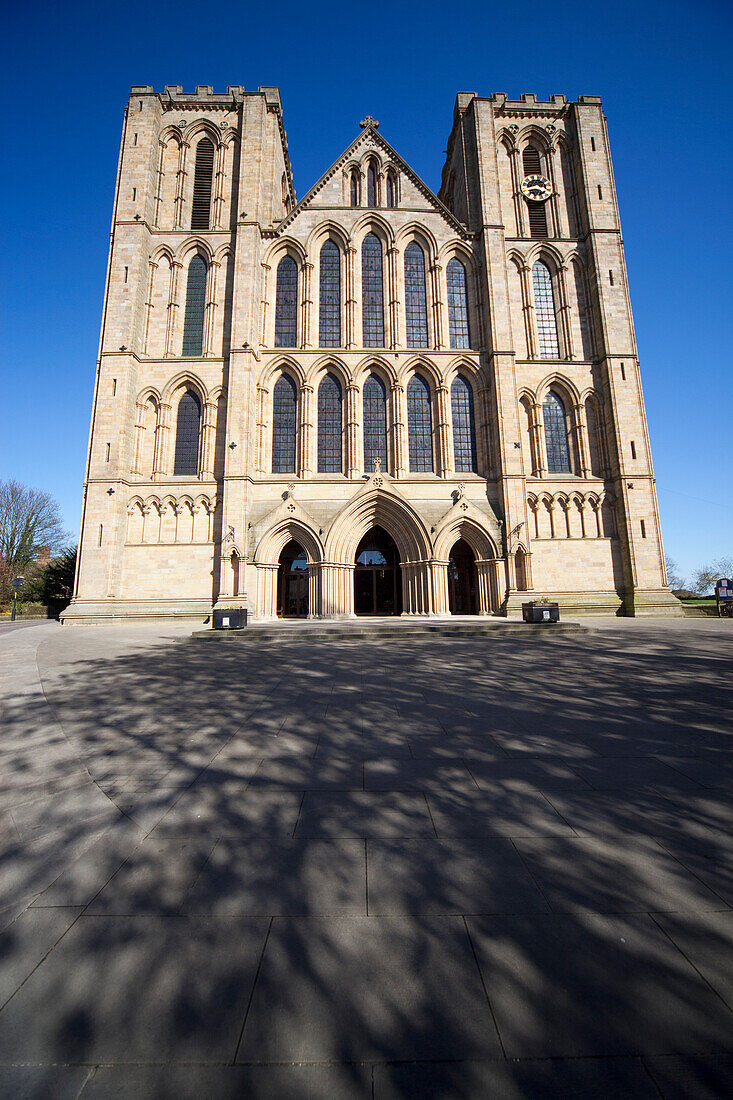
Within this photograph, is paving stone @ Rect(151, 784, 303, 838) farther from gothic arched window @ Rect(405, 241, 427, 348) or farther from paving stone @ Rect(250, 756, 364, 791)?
gothic arched window @ Rect(405, 241, 427, 348)

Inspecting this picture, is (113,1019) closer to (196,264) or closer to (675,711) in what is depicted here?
(675,711)

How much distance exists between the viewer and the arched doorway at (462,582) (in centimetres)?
2086

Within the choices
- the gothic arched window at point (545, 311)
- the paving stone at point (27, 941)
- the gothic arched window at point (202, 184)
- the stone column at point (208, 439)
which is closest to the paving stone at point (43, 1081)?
the paving stone at point (27, 941)

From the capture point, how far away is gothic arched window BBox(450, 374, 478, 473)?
20.6 metres

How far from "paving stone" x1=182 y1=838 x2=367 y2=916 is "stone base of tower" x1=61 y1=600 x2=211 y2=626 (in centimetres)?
1741

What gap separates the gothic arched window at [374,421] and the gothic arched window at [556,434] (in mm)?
8105

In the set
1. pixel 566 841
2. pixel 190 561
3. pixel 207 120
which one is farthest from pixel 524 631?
pixel 207 120

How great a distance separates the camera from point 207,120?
76.2ft

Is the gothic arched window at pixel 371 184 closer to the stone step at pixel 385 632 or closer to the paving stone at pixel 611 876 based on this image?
the stone step at pixel 385 632

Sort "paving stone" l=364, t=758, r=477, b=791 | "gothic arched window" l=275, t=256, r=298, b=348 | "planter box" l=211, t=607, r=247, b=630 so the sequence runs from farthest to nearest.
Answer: "gothic arched window" l=275, t=256, r=298, b=348
"planter box" l=211, t=607, r=247, b=630
"paving stone" l=364, t=758, r=477, b=791

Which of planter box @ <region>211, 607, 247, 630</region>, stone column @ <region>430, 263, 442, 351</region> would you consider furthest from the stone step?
stone column @ <region>430, 263, 442, 351</region>

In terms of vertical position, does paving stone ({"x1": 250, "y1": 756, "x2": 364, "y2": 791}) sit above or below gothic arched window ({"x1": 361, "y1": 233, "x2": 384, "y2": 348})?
below

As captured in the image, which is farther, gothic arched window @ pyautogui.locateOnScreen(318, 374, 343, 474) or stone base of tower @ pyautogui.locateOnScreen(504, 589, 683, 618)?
gothic arched window @ pyautogui.locateOnScreen(318, 374, 343, 474)

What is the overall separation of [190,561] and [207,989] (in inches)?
758
